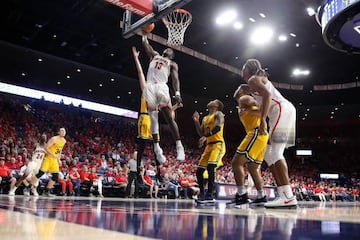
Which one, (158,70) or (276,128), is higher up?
(158,70)

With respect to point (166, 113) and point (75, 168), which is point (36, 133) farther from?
point (166, 113)

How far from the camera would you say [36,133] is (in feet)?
45.5

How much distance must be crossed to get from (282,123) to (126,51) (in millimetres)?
12082

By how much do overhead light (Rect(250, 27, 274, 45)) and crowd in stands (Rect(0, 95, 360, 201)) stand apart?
538 centimetres

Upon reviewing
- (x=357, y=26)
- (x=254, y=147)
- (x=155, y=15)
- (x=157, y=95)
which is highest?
(x=357, y=26)

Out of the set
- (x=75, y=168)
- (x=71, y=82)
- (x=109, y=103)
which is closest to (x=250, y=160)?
(x=75, y=168)

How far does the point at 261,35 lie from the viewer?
13.5 m

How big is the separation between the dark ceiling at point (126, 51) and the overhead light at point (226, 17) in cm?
24

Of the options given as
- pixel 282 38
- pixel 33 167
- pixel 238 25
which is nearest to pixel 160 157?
pixel 33 167

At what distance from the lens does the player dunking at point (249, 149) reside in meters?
3.86

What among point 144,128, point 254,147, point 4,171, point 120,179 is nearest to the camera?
point 254,147

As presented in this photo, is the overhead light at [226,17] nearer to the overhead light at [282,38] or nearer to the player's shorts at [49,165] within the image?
the overhead light at [282,38]

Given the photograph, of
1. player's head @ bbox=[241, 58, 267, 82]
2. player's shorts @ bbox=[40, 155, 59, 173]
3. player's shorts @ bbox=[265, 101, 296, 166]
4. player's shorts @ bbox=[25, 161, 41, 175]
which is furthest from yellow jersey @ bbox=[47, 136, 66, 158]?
player's shorts @ bbox=[265, 101, 296, 166]

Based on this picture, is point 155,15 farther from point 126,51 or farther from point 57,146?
point 126,51
